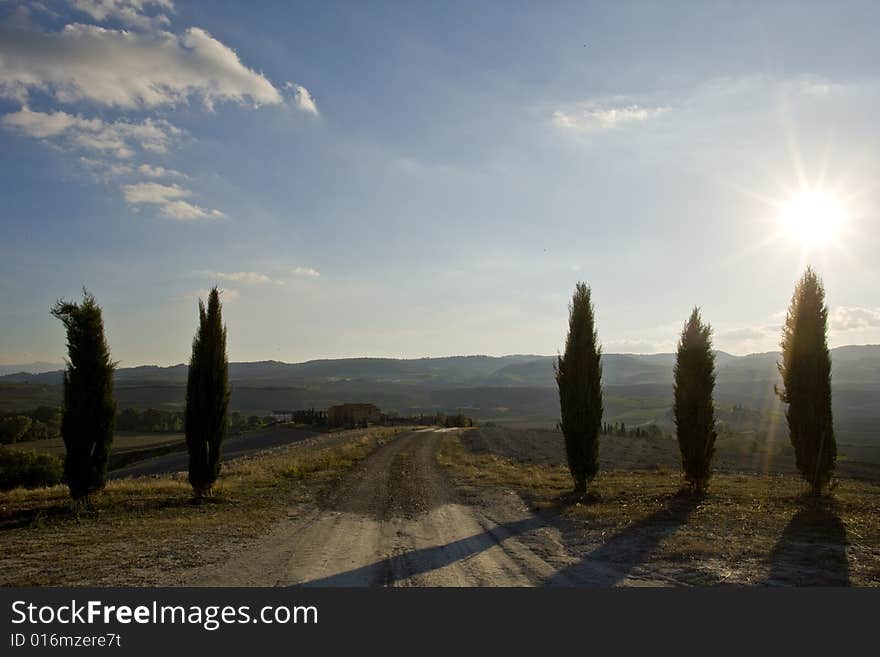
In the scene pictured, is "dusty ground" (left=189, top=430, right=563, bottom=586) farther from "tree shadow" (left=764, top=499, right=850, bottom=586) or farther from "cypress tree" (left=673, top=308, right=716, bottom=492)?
"cypress tree" (left=673, top=308, right=716, bottom=492)

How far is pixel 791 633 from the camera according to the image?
6.22m

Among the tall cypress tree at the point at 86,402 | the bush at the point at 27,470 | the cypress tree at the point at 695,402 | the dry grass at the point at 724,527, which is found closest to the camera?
the dry grass at the point at 724,527

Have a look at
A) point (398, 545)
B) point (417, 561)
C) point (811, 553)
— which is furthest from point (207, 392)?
point (811, 553)

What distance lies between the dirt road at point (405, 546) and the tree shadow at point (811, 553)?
117 inches

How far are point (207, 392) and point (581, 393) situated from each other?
11.8m

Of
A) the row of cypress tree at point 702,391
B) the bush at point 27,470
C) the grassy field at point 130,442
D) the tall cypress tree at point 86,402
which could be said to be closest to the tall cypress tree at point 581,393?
the row of cypress tree at point 702,391

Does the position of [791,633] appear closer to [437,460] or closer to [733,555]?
[733,555]

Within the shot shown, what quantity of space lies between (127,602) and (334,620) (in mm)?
2655

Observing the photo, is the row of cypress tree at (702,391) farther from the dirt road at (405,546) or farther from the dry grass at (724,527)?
the dirt road at (405,546)

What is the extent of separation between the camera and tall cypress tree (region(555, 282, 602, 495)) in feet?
57.7

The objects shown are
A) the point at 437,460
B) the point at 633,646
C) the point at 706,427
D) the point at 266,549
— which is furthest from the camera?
the point at 437,460

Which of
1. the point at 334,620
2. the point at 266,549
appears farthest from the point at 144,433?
the point at 334,620

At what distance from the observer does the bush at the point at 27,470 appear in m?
28.3

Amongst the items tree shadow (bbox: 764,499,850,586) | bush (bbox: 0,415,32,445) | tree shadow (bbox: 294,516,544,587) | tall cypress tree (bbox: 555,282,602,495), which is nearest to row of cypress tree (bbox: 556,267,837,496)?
tall cypress tree (bbox: 555,282,602,495)
